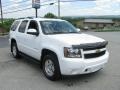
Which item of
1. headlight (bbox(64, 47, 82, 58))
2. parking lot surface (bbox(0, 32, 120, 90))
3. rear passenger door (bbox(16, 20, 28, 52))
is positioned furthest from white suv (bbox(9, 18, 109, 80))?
parking lot surface (bbox(0, 32, 120, 90))

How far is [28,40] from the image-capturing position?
269 inches

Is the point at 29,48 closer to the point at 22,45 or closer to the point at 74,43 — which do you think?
the point at 22,45

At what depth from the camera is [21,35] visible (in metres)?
7.48

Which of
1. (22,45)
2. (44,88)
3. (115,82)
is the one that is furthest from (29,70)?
(115,82)

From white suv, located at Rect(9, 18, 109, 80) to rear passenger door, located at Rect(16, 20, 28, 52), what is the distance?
0.80 feet

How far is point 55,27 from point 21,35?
1667mm

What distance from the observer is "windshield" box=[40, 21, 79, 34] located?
6.23 meters

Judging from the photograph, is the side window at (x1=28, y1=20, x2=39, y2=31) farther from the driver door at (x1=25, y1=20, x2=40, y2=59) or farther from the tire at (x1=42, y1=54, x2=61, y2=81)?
the tire at (x1=42, y1=54, x2=61, y2=81)

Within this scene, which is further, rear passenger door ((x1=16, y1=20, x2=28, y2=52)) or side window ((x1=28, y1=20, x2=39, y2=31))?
rear passenger door ((x1=16, y1=20, x2=28, y2=52))

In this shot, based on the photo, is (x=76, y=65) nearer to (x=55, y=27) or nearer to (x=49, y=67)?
(x=49, y=67)

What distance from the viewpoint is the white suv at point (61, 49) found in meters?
4.93

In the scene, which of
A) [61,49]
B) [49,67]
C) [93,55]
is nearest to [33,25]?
[49,67]

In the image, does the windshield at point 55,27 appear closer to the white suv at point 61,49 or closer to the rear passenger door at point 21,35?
the white suv at point 61,49

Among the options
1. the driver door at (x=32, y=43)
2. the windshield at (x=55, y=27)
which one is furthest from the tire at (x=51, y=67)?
the windshield at (x=55, y=27)
